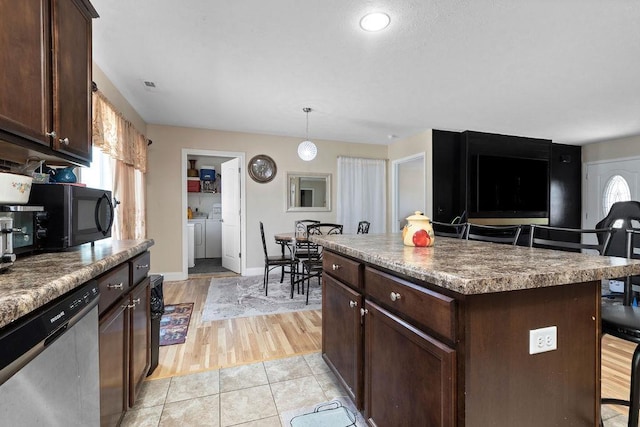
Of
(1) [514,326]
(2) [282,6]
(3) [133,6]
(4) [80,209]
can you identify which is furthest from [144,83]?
(1) [514,326]

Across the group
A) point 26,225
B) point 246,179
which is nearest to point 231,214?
point 246,179

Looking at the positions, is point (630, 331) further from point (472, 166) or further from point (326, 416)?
point (472, 166)

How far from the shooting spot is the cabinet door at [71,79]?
1.31 metres

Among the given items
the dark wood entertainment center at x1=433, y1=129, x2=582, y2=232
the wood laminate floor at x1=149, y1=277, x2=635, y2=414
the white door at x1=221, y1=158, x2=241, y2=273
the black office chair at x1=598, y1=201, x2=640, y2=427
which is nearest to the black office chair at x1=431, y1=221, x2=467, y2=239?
the dark wood entertainment center at x1=433, y1=129, x2=582, y2=232

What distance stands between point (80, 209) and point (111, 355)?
69 cm

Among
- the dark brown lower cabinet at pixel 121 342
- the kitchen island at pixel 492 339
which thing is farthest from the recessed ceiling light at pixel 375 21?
the dark brown lower cabinet at pixel 121 342

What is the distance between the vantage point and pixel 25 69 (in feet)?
3.74

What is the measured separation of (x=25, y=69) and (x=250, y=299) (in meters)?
2.94

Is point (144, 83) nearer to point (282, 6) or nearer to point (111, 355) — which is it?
point (282, 6)

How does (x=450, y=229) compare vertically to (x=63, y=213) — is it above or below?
below

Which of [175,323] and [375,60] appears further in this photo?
[175,323]

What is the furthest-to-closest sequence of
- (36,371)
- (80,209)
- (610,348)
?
(610,348) → (80,209) → (36,371)

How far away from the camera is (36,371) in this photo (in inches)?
28.9

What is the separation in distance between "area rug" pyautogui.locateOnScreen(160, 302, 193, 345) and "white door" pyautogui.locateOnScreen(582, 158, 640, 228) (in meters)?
6.94
